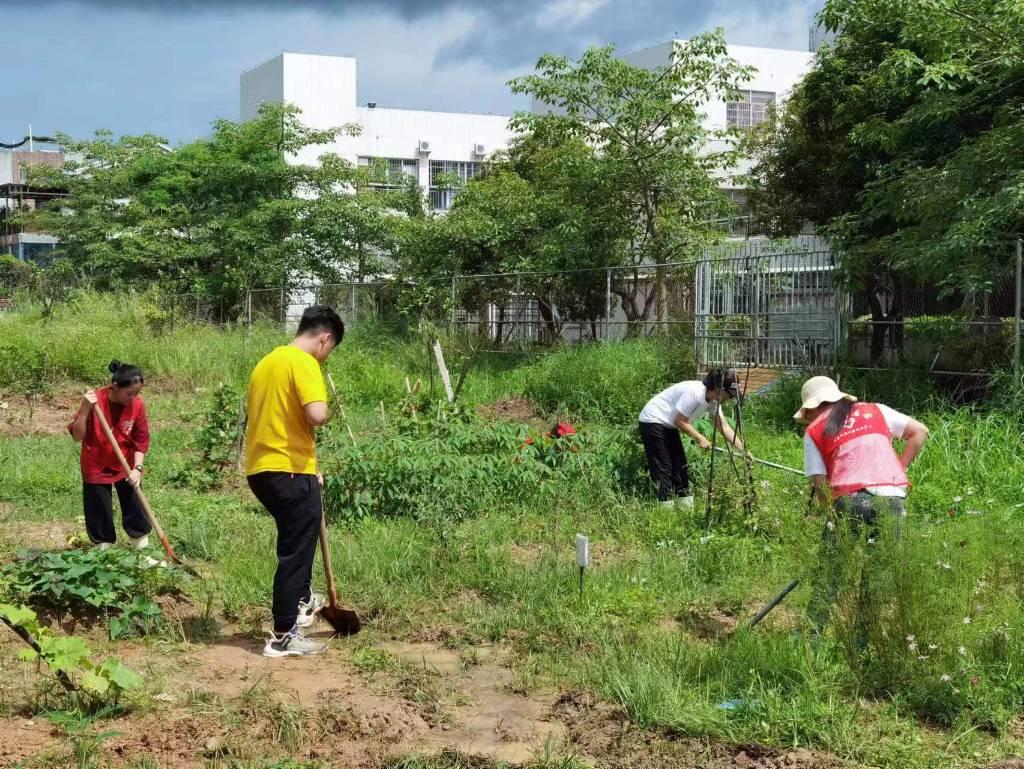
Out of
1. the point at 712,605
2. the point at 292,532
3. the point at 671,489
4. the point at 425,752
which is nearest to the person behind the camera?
the point at 425,752

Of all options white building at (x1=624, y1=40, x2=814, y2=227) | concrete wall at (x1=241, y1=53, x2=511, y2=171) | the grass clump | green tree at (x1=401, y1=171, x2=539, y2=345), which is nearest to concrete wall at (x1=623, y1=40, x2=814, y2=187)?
white building at (x1=624, y1=40, x2=814, y2=227)

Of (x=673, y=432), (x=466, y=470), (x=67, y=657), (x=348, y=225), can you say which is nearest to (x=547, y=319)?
(x=348, y=225)

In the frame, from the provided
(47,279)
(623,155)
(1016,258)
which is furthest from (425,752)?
(47,279)

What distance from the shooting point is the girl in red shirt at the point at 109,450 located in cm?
699

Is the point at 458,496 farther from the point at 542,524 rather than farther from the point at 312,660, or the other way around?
the point at 312,660

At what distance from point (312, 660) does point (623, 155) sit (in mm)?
13896

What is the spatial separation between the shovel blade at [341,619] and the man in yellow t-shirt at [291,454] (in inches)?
9.8

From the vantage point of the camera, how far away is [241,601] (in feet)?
21.3

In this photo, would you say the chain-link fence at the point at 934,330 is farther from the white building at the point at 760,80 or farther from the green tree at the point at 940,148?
the white building at the point at 760,80

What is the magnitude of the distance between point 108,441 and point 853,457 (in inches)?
182

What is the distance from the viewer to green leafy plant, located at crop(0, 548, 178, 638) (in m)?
5.74

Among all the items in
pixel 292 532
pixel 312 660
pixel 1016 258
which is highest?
pixel 1016 258

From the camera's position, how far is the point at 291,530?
5.53m

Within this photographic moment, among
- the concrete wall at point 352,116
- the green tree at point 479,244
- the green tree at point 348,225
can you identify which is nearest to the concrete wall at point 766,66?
the concrete wall at point 352,116
